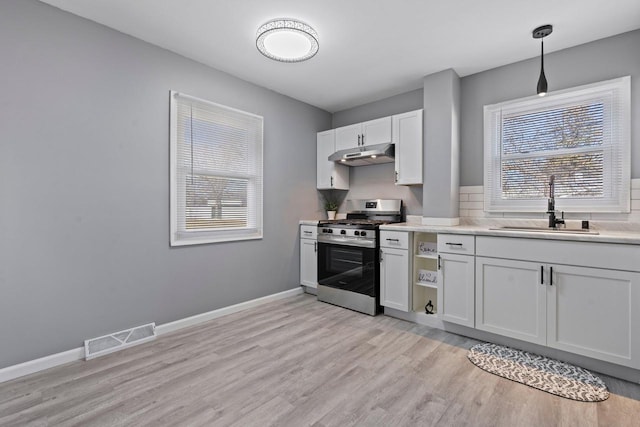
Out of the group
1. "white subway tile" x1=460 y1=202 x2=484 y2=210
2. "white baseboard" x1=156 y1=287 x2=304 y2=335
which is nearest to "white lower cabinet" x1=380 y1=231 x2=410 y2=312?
"white subway tile" x1=460 y1=202 x2=484 y2=210

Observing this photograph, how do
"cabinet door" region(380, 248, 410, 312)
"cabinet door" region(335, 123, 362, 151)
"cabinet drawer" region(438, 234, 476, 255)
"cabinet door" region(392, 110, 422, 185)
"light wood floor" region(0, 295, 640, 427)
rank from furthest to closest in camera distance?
1. "cabinet door" region(335, 123, 362, 151)
2. "cabinet door" region(392, 110, 422, 185)
3. "cabinet door" region(380, 248, 410, 312)
4. "cabinet drawer" region(438, 234, 476, 255)
5. "light wood floor" region(0, 295, 640, 427)

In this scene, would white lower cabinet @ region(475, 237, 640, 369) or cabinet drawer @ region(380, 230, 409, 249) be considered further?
cabinet drawer @ region(380, 230, 409, 249)

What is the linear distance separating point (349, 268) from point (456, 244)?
4.06 feet

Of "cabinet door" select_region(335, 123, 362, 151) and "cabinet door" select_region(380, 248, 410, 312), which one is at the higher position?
"cabinet door" select_region(335, 123, 362, 151)

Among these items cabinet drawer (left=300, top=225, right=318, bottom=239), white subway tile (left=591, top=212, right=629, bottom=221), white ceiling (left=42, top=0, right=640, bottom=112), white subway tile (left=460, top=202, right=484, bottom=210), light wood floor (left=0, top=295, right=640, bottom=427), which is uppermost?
white ceiling (left=42, top=0, right=640, bottom=112)

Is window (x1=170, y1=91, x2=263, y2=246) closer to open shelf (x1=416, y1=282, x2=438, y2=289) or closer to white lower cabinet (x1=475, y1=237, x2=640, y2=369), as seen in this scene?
open shelf (x1=416, y1=282, x2=438, y2=289)

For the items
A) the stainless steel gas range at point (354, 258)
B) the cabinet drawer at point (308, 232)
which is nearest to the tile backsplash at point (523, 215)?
the stainless steel gas range at point (354, 258)

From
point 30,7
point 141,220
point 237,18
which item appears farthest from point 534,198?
point 30,7

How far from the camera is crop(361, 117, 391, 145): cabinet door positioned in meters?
3.69

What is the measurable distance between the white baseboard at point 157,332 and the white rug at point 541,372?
225 centimetres

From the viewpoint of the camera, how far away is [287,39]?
2447mm

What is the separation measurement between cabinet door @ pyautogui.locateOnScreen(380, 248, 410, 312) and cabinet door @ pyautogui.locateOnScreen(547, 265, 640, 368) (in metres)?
1.19

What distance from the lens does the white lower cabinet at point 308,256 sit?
402 cm

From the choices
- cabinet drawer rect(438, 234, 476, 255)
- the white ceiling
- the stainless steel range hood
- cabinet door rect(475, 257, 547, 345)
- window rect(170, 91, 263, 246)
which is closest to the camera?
the white ceiling
